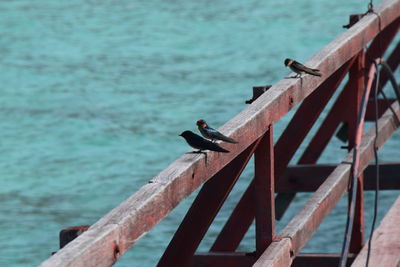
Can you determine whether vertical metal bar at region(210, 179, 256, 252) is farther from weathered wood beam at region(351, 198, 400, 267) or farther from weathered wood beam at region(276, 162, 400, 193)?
weathered wood beam at region(276, 162, 400, 193)

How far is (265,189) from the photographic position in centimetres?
475

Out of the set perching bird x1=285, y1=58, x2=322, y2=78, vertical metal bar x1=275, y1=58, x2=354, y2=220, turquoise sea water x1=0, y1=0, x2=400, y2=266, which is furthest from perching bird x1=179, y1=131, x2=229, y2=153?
turquoise sea water x1=0, y1=0, x2=400, y2=266

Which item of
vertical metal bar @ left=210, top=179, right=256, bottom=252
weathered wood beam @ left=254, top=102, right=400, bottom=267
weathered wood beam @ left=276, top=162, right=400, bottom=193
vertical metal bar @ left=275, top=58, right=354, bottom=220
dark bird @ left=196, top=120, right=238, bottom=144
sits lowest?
weathered wood beam @ left=276, top=162, right=400, bottom=193

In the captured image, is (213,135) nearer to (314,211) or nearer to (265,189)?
(265,189)

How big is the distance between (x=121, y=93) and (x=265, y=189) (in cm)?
1331

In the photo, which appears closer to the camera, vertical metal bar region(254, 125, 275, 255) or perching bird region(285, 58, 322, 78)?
vertical metal bar region(254, 125, 275, 255)

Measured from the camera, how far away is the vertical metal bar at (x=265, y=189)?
4734 mm

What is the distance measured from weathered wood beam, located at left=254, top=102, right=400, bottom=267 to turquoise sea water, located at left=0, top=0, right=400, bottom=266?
365cm

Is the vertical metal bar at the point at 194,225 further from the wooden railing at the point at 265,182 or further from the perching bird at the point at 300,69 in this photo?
the perching bird at the point at 300,69

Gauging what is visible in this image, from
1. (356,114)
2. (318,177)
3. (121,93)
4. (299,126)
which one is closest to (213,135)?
(299,126)

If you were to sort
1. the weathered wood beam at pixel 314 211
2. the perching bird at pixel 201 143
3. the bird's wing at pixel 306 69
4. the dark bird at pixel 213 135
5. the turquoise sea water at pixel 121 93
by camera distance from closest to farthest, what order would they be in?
the perching bird at pixel 201 143, the dark bird at pixel 213 135, the weathered wood beam at pixel 314 211, the bird's wing at pixel 306 69, the turquoise sea water at pixel 121 93

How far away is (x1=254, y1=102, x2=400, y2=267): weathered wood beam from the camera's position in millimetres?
4594

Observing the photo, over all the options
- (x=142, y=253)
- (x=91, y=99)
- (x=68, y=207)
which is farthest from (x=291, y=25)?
(x=142, y=253)

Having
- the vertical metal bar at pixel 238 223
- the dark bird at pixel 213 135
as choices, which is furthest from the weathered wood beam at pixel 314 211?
the dark bird at pixel 213 135
